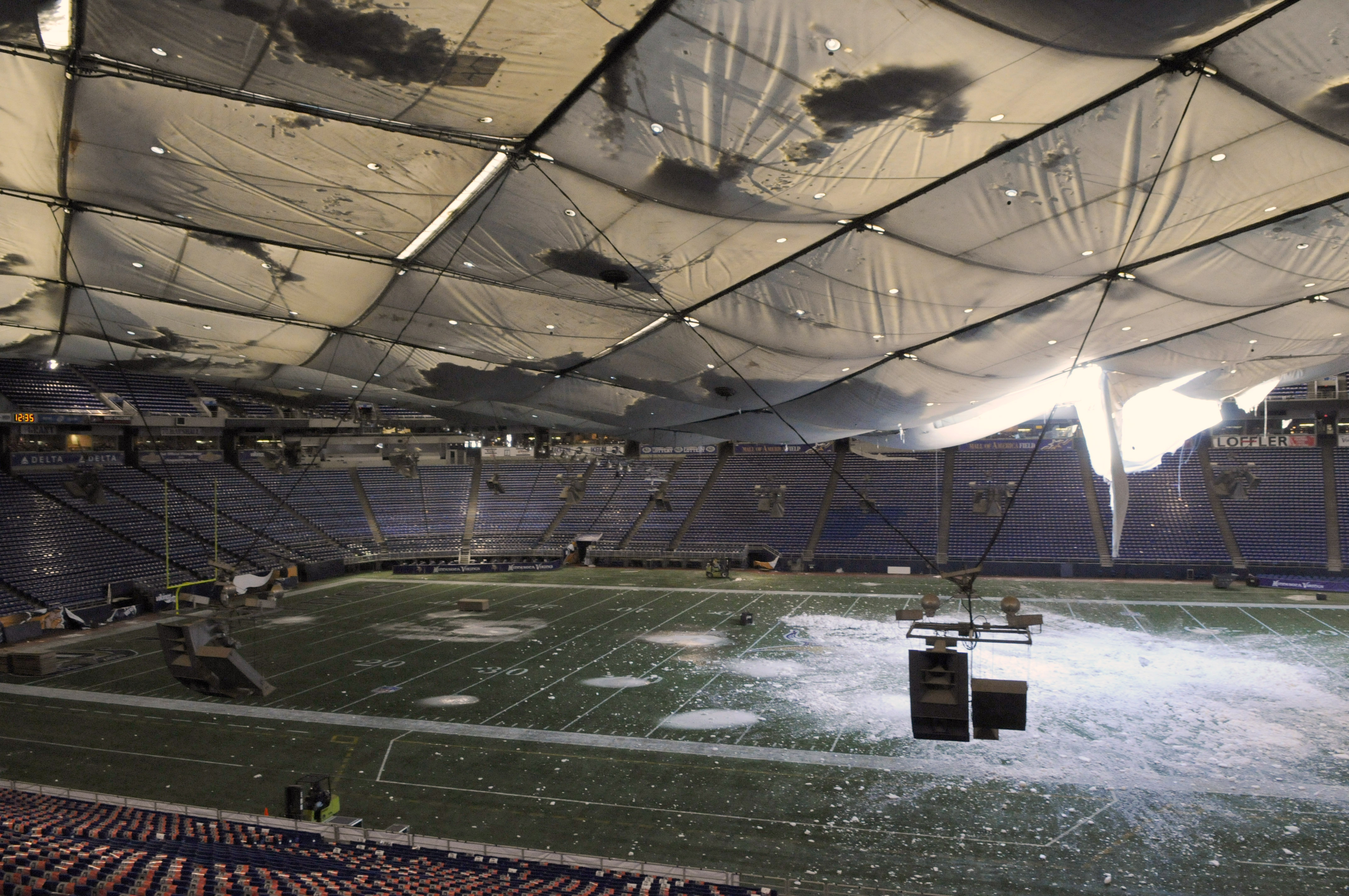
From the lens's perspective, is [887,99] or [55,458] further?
[55,458]

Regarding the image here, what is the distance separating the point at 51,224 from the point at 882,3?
13.6 meters

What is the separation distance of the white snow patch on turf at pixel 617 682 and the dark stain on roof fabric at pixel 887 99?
16.6 meters

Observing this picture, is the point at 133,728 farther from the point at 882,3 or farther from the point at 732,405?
the point at 882,3

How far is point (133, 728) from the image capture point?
64.6 feet

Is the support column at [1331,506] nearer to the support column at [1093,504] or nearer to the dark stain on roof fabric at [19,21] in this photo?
the support column at [1093,504]

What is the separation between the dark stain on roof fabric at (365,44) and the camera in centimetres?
712

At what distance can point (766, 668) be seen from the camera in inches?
934

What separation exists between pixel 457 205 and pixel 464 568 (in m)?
37.4

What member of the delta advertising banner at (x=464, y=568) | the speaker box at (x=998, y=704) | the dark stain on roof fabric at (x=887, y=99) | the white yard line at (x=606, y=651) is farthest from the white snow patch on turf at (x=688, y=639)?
the dark stain on roof fabric at (x=887, y=99)

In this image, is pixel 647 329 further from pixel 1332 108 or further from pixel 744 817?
pixel 1332 108

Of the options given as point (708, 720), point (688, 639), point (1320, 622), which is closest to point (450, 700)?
point (708, 720)

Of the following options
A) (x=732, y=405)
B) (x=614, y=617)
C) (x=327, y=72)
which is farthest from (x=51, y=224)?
(x=614, y=617)

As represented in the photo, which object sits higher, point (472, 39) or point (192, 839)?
point (472, 39)

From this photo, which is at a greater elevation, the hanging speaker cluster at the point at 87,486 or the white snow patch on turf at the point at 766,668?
the hanging speaker cluster at the point at 87,486
